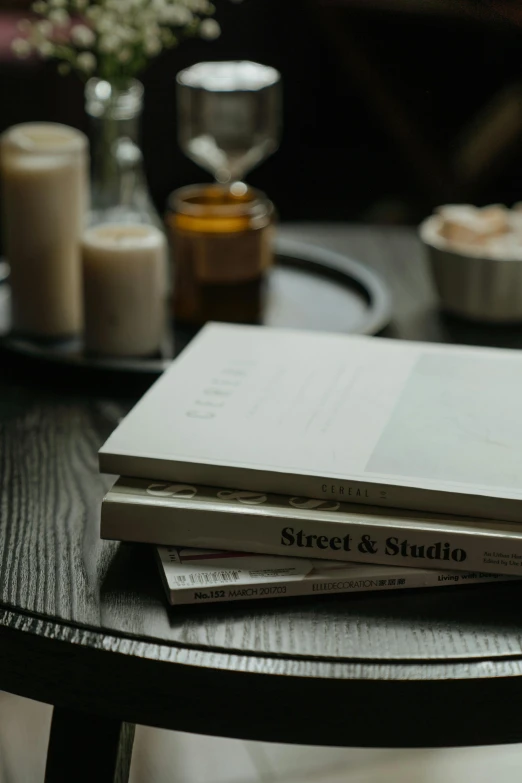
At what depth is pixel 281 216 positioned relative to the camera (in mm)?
2260

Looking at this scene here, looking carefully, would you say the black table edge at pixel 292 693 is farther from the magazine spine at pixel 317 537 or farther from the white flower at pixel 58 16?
the white flower at pixel 58 16

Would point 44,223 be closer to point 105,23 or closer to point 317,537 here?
point 105,23

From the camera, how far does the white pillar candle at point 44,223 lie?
74 cm

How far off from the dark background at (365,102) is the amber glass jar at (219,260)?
47.9 inches

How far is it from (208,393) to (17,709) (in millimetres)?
569

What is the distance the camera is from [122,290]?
722 millimetres

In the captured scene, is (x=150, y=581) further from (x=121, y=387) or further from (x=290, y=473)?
(x=121, y=387)

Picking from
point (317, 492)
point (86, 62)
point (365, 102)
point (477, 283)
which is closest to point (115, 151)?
point (86, 62)

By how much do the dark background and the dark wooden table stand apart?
161cm

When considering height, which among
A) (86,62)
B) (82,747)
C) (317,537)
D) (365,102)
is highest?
(86,62)

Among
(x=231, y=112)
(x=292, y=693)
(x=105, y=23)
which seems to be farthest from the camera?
(x=231, y=112)

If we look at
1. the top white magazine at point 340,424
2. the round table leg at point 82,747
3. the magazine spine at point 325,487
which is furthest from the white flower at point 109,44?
the round table leg at point 82,747

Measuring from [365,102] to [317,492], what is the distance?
6.44 feet

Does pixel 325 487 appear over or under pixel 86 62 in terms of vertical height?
under
